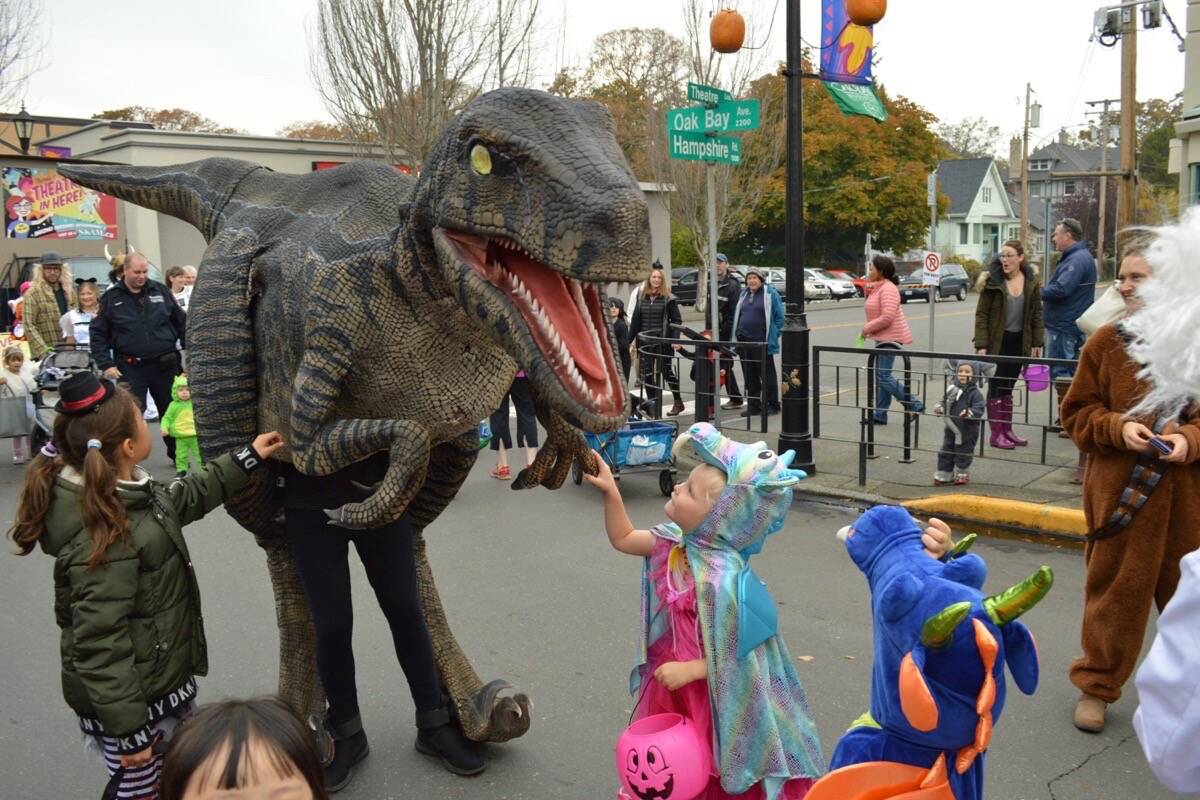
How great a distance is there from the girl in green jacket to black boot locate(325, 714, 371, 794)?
60 centimetres

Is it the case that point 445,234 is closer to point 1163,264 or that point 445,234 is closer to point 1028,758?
point 1163,264

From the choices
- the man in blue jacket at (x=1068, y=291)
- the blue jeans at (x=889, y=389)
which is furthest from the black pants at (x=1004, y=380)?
the man in blue jacket at (x=1068, y=291)

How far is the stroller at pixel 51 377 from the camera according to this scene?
7.82 meters

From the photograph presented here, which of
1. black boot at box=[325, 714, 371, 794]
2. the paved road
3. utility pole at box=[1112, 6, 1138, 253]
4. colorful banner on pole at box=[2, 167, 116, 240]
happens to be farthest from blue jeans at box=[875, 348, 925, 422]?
colorful banner on pole at box=[2, 167, 116, 240]

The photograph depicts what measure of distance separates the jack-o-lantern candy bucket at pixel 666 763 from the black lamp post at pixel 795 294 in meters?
5.14

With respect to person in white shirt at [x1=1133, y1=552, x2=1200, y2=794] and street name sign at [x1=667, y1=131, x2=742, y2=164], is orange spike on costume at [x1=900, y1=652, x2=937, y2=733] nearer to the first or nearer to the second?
person in white shirt at [x1=1133, y1=552, x2=1200, y2=794]

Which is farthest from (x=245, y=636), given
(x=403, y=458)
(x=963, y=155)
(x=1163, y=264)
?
(x=963, y=155)

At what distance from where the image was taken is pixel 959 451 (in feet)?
24.1

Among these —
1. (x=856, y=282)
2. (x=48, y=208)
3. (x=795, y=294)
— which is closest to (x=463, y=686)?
(x=795, y=294)

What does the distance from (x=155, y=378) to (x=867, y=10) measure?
6430 millimetres

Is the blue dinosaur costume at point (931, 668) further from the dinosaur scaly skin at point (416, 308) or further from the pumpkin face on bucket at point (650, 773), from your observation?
the dinosaur scaly skin at point (416, 308)

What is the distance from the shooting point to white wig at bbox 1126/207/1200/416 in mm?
2104

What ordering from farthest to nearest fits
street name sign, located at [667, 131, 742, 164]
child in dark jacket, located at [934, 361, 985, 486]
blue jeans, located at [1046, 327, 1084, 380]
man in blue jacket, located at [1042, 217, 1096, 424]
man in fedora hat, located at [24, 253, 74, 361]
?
man in fedora hat, located at [24, 253, 74, 361]
blue jeans, located at [1046, 327, 1084, 380]
man in blue jacket, located at [1042, 217, 1096, 424]
street name sign, located at [667, 131, 742, 164]
child in dark jacket, located at [934, 361, 985, 486]

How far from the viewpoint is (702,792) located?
296cm
